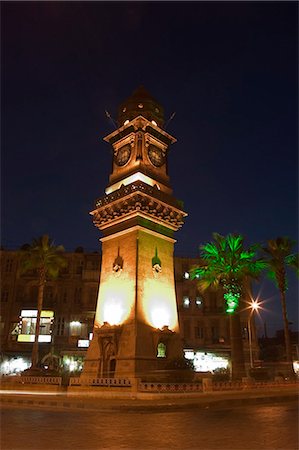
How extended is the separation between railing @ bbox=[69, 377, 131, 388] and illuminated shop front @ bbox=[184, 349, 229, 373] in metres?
27.8

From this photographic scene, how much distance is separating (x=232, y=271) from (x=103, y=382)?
12.0 m

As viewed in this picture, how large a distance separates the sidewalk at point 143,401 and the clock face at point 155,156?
19340 mm

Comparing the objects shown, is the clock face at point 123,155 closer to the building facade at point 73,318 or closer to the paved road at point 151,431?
the building facade at point 73,318

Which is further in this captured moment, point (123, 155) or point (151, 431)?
point (123, 155)

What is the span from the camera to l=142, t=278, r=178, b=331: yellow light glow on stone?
26.2m

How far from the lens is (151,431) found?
10820 mm

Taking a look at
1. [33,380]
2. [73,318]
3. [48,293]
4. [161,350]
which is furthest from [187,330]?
[33,380]

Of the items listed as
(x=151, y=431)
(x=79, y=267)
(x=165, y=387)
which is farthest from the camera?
(x=79, y=267)

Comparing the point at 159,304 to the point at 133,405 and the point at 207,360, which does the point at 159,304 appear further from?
the point at 207,360

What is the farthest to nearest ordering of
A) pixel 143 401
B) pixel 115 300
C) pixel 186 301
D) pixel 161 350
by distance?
pixel 186 301
pixel 115 300
pixel 161 350
pixel 143 401

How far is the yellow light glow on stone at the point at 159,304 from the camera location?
2617 centimetres

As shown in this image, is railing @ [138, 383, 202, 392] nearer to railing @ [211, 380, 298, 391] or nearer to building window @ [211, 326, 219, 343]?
railing @ [211, 380, 298, 391]

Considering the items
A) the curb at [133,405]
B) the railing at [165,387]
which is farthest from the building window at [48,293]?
the railing at [165,387]

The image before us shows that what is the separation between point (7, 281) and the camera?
5141cm
